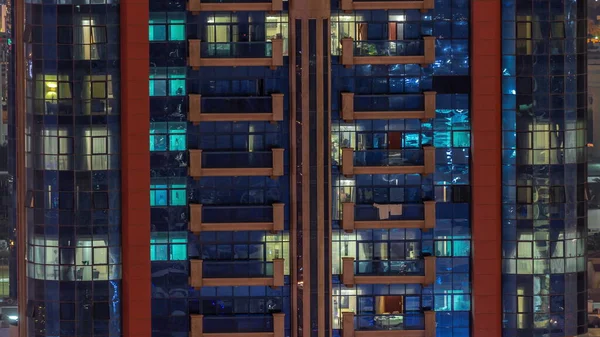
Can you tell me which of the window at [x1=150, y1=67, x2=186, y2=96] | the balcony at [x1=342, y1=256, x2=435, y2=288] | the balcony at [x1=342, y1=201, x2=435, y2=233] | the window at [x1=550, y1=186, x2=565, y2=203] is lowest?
the balcony at [x1=342, y1=256, x2=435, y2=288]

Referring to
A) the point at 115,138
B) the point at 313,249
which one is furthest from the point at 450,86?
the point at 115,138

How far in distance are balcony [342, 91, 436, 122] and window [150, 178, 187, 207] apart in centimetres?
718

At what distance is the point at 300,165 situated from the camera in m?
81.3

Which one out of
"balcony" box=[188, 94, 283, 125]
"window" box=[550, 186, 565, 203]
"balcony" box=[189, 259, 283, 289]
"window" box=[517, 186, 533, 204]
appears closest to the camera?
"balcony" box=[188, 94, 283, 125]

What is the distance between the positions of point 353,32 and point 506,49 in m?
6.21

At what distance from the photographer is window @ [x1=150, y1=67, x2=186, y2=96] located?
8119 centimetres

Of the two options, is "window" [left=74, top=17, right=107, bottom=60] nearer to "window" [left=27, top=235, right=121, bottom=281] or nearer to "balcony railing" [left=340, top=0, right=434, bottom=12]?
"window" [left=27, top=235, right=121, bottom=281]

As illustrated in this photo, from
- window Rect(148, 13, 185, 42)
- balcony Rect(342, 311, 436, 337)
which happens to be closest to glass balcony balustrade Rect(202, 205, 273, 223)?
balcony Rect(342, 311, 436, 337)

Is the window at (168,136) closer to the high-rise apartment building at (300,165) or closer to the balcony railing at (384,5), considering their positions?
the high-rise apartment building at (300,165)

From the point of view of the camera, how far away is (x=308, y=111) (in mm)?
81062

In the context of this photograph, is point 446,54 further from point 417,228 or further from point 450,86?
point 417,228

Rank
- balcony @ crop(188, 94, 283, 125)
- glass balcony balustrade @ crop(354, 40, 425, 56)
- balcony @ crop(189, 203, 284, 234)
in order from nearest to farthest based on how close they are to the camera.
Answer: balcony @ crop(188, 94, 283, 125) → balcony @ crop(189, 203, 284, 234) → glass balcony balustrade @ crop(354, 40, 425, 56)

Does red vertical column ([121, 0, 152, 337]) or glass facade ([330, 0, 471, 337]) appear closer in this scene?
red vertical column ([121, 0, 152, 337])

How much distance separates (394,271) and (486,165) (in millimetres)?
5708
